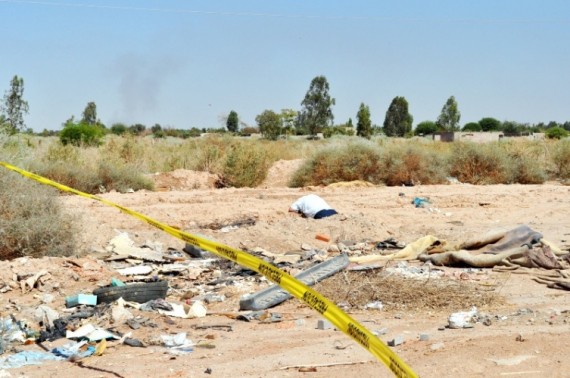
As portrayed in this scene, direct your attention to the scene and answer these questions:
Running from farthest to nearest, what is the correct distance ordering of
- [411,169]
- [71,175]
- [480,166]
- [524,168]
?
[524,168] < [480,166] < [411,169] < [71,175]

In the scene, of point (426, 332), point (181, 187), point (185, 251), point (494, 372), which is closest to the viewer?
point (494, 372)

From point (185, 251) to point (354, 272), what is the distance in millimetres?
3383

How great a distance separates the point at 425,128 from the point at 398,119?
8909 millimetres

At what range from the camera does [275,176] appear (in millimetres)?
25938

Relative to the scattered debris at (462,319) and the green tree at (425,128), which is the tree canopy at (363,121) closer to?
the green tree at (425,128)

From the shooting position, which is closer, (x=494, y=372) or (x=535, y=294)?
(x=494, y=372)

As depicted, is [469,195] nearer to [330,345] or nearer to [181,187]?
[181,187]

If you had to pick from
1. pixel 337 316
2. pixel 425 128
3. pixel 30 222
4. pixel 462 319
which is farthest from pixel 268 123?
pixel 337 316

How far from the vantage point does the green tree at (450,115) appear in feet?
241

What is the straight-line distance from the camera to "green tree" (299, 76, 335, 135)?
65.4m

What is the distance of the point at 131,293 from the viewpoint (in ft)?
27.6

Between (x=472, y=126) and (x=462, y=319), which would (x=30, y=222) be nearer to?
(x=462, y=319)

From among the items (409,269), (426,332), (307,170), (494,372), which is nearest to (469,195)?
(307,170)

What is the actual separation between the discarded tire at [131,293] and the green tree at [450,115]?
6694 cm
